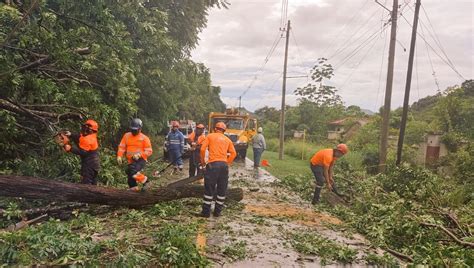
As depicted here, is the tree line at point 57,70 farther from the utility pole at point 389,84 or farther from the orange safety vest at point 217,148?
the utility pole at point 389,84

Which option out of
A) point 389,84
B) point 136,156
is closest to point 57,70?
point 136,156

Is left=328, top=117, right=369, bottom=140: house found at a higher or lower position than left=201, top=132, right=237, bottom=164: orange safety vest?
higher

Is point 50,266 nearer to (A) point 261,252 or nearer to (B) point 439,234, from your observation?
(A) point 261,252

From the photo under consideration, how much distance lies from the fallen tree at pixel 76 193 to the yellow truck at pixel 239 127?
11.7 meters

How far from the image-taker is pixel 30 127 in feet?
25.9

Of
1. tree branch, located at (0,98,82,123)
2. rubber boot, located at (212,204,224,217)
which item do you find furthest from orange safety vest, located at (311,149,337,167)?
tree branch, located at (0,98,82,123)

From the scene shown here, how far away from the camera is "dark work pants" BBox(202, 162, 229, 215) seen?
22.8 ft

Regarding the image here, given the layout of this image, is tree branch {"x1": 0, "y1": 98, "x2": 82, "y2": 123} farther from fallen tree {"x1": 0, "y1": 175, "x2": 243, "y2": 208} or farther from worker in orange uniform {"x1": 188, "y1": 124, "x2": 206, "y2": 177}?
worker in orange uniform {"x1": 188, "y1": 124, "x2": 206, "y2": 177}

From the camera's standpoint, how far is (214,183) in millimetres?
7023

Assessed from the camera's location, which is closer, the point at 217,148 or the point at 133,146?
the point at 217,148

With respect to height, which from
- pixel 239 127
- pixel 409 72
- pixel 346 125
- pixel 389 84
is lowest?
pixel 239 127

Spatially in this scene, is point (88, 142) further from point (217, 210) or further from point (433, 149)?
point (433, 149)

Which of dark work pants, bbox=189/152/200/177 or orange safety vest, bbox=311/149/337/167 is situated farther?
dark work pants, bbox=189/152/200/177

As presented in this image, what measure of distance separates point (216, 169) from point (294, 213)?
2287mm
